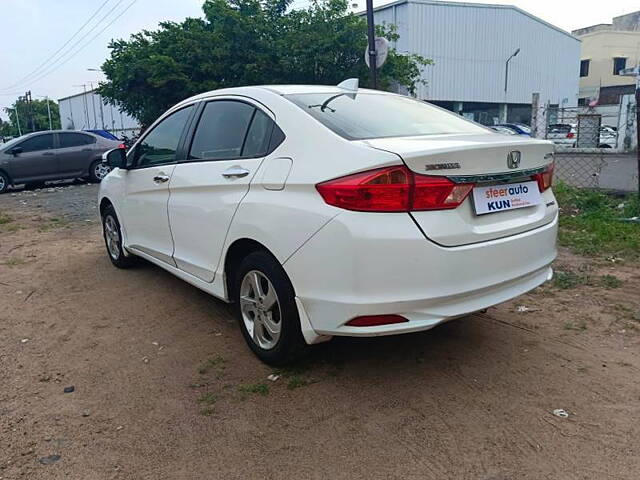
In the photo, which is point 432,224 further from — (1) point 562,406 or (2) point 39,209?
(2) point 39,209

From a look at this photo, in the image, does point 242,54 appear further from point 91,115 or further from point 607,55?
point 607,55

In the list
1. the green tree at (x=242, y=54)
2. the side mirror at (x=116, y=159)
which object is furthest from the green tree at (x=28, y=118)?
the side mirror at (x=116, y=159)

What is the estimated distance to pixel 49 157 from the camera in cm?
1395

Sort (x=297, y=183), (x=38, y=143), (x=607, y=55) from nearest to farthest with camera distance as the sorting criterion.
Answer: (x=297, y=183) → (x=38, y=143) → (x=607, y=55)

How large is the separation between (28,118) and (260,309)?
93.5 m

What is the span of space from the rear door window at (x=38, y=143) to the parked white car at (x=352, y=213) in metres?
11.8

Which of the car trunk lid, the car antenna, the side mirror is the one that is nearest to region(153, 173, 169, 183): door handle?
the side mirror

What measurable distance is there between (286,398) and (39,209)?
30.3 feet

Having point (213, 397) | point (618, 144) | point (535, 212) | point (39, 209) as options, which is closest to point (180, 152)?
point (213, 397)

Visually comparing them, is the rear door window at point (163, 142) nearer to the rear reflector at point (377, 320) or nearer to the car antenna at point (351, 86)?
the car antenna at point (351, 86)

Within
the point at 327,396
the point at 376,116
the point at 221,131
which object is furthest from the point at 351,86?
the point at 327,396

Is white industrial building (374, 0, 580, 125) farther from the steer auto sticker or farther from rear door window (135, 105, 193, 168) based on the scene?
the steer auto sticker

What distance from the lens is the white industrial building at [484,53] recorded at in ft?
119

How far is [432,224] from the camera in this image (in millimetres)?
2584
